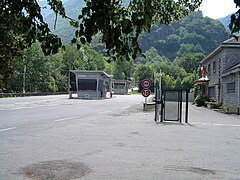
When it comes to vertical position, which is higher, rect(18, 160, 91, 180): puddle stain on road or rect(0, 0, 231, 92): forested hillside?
rect(0, 0, 231, 92): forested hillside

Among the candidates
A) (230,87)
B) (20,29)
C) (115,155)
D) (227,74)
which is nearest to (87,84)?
(230,87)

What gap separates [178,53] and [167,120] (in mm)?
143173

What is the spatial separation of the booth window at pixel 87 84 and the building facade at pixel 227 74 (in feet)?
61.7

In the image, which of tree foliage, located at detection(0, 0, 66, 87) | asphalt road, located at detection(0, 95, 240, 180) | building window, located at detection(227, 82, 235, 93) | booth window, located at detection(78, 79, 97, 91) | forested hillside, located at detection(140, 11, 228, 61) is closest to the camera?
tree foliage, located at detection(0, 0, 66, 87)

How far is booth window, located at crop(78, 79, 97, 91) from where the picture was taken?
4831 centimetres

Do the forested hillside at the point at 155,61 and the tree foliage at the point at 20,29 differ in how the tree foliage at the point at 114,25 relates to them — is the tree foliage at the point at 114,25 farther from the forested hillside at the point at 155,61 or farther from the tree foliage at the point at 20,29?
the forested hillside at the point at 155,61

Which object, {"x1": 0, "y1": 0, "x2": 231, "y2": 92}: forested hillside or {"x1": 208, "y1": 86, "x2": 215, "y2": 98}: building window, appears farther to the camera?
{"x1": 0, "y1": 0, "x2": 231, "y2": 92}: forested hillside

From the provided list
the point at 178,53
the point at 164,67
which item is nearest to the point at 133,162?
the point at 164,67

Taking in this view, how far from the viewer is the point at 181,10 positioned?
6047mm

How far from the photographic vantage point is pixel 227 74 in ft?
87.1

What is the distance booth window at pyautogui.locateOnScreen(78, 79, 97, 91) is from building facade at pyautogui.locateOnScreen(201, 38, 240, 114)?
18811 millimetres

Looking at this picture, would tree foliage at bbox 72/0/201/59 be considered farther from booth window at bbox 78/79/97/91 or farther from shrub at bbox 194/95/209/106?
booth window at bbox 78/79/97/91

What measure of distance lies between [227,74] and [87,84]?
25.6 meters

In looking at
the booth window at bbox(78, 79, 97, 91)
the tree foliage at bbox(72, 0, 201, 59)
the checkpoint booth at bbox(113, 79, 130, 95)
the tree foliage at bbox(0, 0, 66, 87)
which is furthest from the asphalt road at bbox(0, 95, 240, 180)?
the checkpoint booth at bbox(113, 79, 130, 95)
